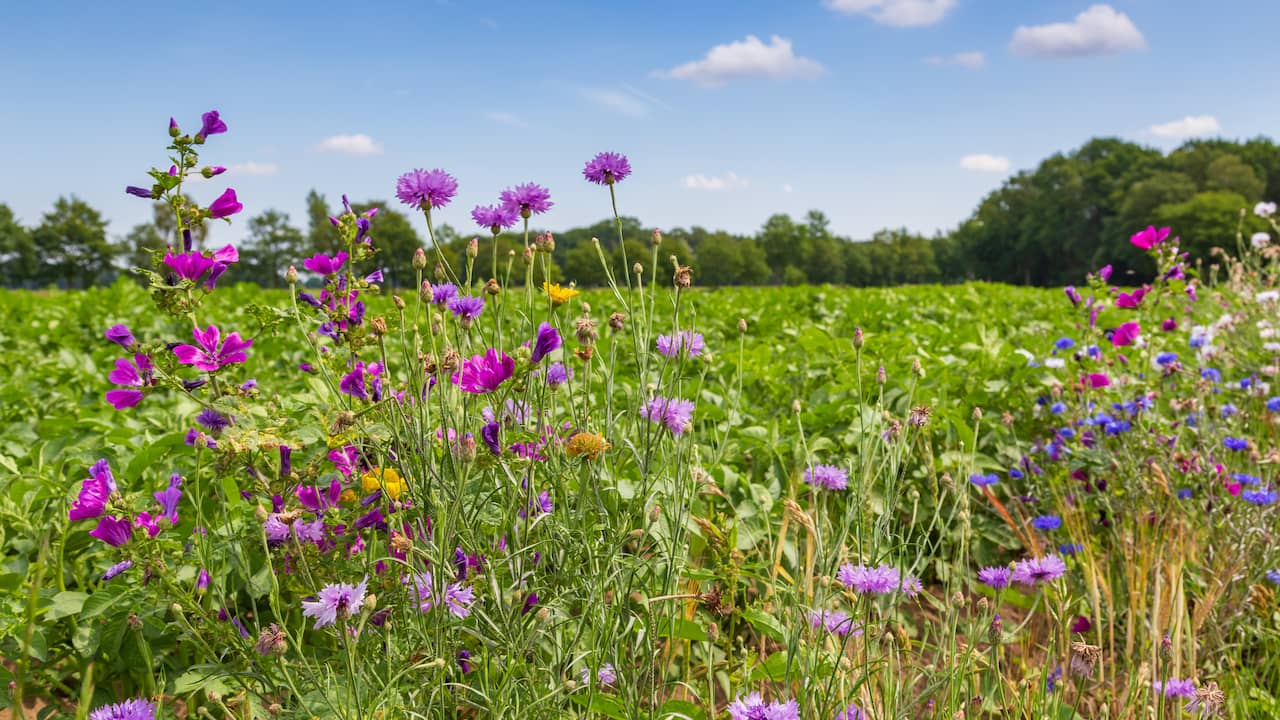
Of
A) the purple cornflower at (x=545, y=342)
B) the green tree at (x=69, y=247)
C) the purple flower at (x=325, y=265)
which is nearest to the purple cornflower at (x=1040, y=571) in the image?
the purple cornflower at (x=545, y=342)

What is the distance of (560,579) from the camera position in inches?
54.2

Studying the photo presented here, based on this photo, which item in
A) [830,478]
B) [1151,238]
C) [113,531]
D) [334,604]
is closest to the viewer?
[334,604]

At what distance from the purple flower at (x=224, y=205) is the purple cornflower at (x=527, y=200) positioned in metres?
0.50

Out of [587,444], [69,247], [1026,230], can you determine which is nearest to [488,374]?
[587,444]

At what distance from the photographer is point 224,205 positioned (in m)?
1.46

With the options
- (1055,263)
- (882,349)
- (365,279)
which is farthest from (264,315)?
(1055,263)

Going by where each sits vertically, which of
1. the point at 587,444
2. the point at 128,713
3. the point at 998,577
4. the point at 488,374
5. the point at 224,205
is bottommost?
the point at 128,713

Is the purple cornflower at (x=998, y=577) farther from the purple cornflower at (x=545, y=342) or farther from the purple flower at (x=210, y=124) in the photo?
the purple flower at (x=210, y=124)

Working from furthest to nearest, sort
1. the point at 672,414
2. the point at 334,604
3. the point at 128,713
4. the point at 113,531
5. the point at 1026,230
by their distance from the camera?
the point at 1026,230 → the point at 672,414 → the point at 113,531 → the point at 128,713 → the point at 334,604

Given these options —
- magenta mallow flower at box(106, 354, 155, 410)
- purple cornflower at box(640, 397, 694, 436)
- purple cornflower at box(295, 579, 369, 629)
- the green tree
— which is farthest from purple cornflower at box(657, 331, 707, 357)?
the green tree

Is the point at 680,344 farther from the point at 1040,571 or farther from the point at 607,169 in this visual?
the point at 1040,571

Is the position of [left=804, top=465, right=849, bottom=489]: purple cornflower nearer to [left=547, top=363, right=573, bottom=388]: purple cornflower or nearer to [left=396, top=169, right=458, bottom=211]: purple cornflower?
[left=547, top=363, right=573, bottom=388]: purple cornflower

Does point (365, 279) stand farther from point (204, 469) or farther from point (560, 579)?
point (560, 579)

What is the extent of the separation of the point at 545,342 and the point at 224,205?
2.34ft
